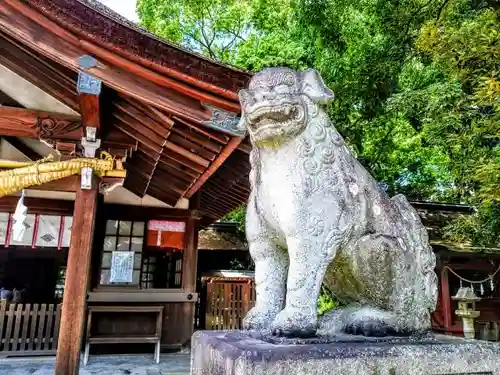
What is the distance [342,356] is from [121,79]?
358 centimetres

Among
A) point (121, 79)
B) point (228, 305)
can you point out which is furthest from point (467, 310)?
point (121, 79)

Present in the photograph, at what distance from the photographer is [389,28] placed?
8219 millimetres

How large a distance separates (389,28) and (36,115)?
22.1 feet

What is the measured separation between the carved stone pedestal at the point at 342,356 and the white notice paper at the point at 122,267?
636cm

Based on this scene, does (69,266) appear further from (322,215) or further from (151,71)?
(322,215)

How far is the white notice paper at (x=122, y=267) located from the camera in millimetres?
7879

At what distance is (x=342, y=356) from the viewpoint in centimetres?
157

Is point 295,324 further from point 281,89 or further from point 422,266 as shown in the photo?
point 281,89

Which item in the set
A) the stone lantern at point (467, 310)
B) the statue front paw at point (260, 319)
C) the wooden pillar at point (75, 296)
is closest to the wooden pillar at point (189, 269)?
the wooden pillar at point (75, 296)

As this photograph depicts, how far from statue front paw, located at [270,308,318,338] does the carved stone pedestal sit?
4 centimetres

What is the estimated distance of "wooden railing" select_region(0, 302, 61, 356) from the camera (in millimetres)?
7281

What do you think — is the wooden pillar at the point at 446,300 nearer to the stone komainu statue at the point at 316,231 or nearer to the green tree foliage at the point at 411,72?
the green tree foliage at the point at 411,72

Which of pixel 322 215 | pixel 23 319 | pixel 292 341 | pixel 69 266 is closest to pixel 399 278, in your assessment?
pixel 322 215

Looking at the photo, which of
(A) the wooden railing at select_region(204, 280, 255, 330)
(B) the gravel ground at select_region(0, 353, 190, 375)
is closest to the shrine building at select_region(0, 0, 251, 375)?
(B) the gravel ground at select_region(0, 353, 190, 375)
